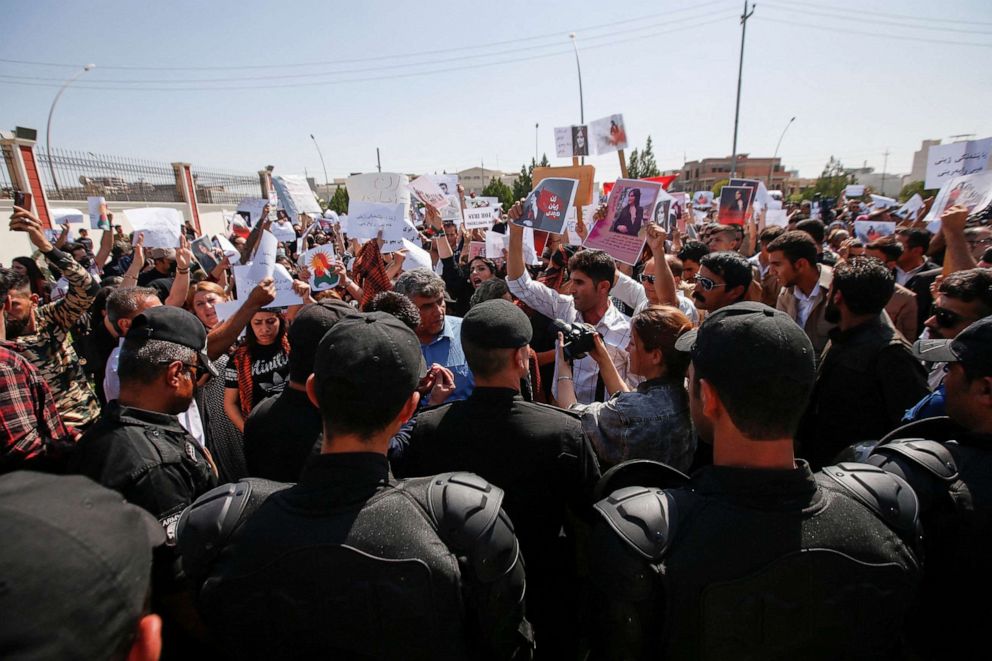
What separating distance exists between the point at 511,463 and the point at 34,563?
1545 mm

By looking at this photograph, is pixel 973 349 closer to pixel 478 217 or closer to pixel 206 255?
pixel 478 217

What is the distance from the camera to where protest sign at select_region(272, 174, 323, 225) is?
24.3ft

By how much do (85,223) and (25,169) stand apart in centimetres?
223

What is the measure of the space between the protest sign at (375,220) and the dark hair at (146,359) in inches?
144

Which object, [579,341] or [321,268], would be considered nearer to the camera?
[579,341]

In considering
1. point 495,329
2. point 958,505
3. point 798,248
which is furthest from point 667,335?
point 798,248

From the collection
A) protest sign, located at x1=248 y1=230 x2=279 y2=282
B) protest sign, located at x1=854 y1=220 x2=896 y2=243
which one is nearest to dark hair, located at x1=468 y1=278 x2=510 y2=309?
protest sign, located at x1=248 y1=230 x2=279 y2=282

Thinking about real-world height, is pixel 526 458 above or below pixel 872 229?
below

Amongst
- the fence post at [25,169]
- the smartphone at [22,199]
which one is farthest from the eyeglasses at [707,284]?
the fence post at [25,169]

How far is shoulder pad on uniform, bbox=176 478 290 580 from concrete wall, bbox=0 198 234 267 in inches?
327

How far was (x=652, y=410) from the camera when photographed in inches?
85.4

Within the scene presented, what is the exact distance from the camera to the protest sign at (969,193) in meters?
5.03

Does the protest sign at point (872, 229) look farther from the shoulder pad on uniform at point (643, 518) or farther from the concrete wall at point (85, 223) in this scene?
the concrete wall at point (85, 223)

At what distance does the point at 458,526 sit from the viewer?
4.57 ft
